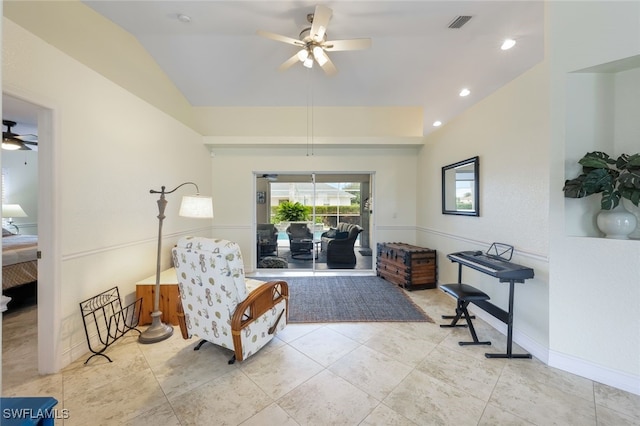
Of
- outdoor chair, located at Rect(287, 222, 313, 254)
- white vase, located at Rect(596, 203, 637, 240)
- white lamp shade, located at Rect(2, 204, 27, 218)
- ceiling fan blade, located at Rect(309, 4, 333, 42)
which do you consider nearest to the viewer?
white vase, located at Rect(596, 203, 637, 240)

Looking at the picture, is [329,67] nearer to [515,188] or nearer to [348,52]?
[348,52]

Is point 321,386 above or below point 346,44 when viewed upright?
below

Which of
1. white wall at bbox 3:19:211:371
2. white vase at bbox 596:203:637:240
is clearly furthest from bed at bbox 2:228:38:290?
white vase at bbox 596:203:637:240

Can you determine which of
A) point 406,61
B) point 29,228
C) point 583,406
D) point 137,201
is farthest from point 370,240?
point 29,228

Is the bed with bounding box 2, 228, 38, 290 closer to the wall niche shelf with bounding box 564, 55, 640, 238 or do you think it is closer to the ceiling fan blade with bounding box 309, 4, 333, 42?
the ceiling fan blade with bounding box 309, 4, 333, 42

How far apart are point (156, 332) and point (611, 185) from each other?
13.8ft

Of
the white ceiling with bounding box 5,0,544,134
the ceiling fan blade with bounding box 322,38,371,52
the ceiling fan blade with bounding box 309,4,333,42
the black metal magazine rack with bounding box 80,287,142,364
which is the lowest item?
the black metal magazine rack with bounding box 80,287,142,364

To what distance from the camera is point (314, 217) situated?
199 inches

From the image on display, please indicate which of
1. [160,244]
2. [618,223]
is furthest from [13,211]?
[618,223]

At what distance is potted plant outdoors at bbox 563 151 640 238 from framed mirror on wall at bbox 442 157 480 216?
1068 mm

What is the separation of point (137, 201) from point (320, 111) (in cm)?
325

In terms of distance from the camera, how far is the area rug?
310cm

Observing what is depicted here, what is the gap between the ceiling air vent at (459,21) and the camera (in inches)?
111

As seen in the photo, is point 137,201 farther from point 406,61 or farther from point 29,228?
point 29,228
